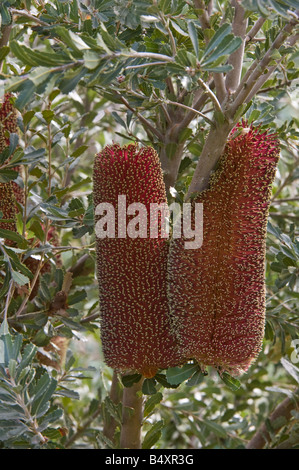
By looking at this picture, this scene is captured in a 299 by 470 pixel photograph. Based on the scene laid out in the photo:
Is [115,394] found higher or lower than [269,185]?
lower

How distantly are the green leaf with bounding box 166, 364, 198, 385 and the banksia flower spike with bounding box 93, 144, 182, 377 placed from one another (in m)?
0.02

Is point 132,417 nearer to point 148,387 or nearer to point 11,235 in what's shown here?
point 148,387

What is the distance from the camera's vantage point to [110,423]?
1039mm

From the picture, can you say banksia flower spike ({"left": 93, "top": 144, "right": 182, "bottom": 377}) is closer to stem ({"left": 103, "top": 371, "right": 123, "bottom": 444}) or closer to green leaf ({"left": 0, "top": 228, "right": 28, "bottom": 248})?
green leaf ({"left": 0, "top": 228, "right": 28, "bottom": 248})

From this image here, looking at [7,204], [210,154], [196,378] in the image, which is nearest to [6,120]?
[7,204]

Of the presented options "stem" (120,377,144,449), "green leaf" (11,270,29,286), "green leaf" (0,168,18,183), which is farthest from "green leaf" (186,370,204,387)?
"green leaf" (0,168,18,183)

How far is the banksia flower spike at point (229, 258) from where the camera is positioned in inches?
26.8

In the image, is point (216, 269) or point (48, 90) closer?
point (48, 90)

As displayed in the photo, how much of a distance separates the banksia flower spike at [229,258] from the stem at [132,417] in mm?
211

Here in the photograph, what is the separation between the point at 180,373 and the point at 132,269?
151mm
